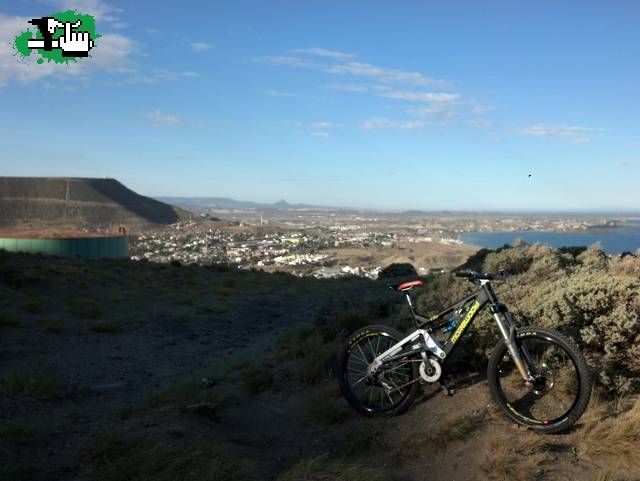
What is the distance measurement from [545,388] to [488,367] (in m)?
0.49

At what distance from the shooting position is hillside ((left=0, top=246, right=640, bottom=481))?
13.2 ft

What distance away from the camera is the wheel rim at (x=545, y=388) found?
4508 mm

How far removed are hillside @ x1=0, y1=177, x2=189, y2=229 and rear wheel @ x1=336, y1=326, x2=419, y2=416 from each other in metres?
51.2

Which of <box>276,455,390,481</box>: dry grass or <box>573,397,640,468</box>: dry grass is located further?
<box>573,397,640,468</box>: dry grass

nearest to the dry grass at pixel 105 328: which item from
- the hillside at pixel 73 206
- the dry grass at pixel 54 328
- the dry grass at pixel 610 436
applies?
the dry grass at pixel 54 328

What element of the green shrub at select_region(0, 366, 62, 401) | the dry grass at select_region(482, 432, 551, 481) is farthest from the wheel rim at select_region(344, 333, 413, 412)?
the green shrub at select_region(0, 366, 62, 401)

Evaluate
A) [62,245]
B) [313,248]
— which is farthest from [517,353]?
[313,248]

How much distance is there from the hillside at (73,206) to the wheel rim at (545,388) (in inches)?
2071

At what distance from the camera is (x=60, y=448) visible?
4.59 m

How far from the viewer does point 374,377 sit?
17.3ft

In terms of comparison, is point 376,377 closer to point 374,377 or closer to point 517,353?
point 374,377

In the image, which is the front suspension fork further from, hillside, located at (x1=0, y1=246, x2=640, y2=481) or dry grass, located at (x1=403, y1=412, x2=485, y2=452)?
dry grass, located at (x1=403, y1=412, x2=485, y2=452)

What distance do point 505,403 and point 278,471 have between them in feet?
6.40

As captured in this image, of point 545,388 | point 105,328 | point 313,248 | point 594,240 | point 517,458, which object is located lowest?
point 313,248
